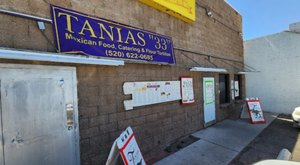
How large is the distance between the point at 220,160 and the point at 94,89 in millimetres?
3131

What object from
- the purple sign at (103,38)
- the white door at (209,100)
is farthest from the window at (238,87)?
the purple sign at (103,38)

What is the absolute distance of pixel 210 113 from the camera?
6242mm

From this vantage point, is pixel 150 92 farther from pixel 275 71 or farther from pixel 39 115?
pixel 275 71

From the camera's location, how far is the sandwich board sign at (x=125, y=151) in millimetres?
2180

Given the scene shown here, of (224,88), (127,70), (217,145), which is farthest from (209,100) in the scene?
(127,70)

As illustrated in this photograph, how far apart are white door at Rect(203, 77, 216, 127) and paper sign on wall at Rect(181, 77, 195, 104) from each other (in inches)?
37.9

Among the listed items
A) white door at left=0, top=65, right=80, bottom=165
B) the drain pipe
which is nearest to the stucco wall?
white door at left=0, top=65, right=80, bottom=165

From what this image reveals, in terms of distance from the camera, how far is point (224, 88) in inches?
302

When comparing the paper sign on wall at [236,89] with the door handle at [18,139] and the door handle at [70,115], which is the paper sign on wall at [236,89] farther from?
the door handle at [18,139]

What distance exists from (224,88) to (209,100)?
1.96 metres

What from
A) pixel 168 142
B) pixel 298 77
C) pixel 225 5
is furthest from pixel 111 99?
pixel 298 77

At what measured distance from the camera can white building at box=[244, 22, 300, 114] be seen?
27.8 feet

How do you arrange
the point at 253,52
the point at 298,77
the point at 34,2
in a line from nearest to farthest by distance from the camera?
the point at 34,2 < the point at 298,77 < the point at 253,52

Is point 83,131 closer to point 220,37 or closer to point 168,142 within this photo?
point 168,142
